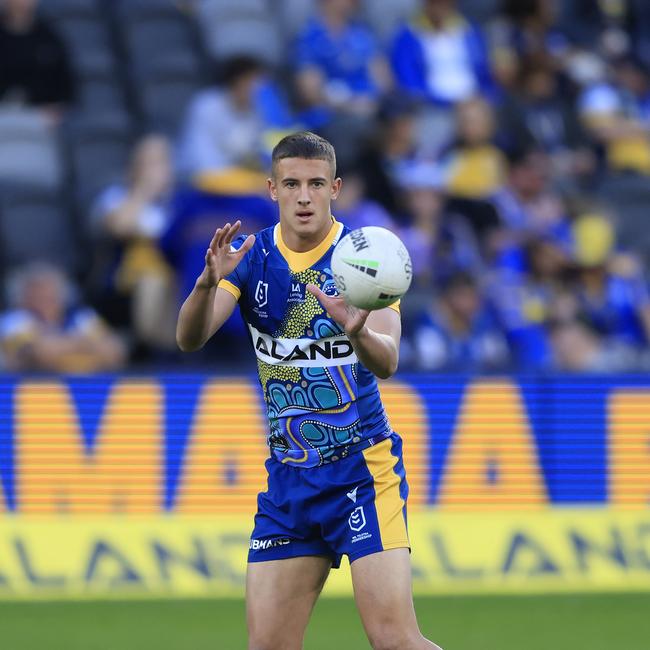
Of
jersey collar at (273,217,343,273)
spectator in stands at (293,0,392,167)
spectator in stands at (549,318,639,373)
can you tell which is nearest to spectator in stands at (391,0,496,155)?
spectator in stands at (293,0,392,167)

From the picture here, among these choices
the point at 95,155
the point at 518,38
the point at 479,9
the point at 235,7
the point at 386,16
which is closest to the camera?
the point at 95,155

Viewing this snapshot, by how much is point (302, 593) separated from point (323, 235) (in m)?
1.34

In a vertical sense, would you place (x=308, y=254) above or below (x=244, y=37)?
below

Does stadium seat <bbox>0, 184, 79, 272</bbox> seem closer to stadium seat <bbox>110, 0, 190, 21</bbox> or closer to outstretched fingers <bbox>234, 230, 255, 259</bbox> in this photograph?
stadium seat <bbox>110, 0, 190, 21</bbox>

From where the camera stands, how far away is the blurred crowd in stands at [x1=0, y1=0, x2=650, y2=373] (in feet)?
35.7

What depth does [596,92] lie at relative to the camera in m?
14.1

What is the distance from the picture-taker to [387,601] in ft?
17.5

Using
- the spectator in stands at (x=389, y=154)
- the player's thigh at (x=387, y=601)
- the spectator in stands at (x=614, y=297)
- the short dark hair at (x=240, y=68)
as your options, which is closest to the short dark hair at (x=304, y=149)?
the player's thigh at (x=387, y=601)

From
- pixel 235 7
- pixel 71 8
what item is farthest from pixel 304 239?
pixel 71 8

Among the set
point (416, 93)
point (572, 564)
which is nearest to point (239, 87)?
point (416, 93)

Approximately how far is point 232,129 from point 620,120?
4292mm

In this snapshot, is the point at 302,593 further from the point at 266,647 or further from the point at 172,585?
the point at 172,585

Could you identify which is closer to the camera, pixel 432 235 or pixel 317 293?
pixel 317 293

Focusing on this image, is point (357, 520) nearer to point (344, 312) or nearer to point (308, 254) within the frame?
point (344, 312)
